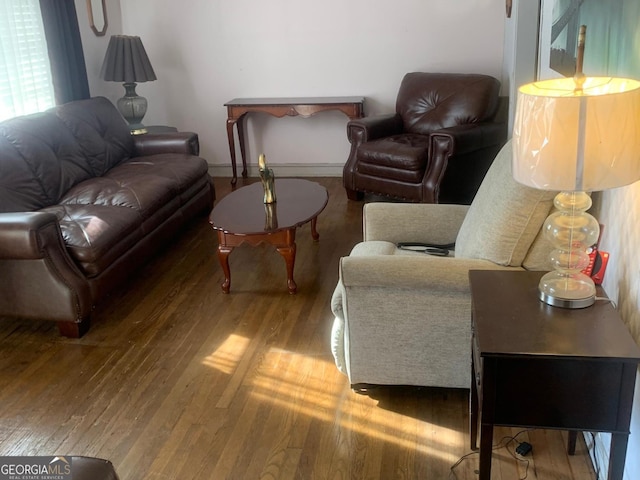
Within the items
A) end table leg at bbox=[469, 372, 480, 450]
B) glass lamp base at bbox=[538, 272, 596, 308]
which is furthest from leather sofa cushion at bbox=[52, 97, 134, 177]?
glass lamp base at bbox=[538, 272, 596, 308]

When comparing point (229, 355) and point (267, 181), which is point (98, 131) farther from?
point (229, 355)

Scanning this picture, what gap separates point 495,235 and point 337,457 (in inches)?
35.0

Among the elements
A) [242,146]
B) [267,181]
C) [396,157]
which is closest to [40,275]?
[267,181]

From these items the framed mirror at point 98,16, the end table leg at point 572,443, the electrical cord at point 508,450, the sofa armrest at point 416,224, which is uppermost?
the framed mirror at point 98,16

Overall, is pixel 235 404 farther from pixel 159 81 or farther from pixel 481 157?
pixel 159 81

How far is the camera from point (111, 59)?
4871 millimetres

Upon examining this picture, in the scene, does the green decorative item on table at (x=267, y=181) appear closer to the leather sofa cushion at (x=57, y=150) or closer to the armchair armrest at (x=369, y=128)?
the leather sofa cushion at (x=57, y=150)

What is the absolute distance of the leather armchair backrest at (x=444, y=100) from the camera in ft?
15.0

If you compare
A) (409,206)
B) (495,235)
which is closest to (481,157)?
(409,206)

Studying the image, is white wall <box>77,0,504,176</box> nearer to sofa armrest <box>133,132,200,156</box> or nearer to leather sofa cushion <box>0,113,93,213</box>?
sofa armrest <box>133,132,200,156</box>

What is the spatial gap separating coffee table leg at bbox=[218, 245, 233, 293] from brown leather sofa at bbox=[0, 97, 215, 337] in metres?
0.50

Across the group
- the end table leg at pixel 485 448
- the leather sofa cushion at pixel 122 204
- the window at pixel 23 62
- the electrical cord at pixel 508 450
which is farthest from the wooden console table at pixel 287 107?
the end table leg at pixel 485 448

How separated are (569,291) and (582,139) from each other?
0.46 metres

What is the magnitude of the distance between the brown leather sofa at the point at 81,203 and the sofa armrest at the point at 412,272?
55.3 inches
